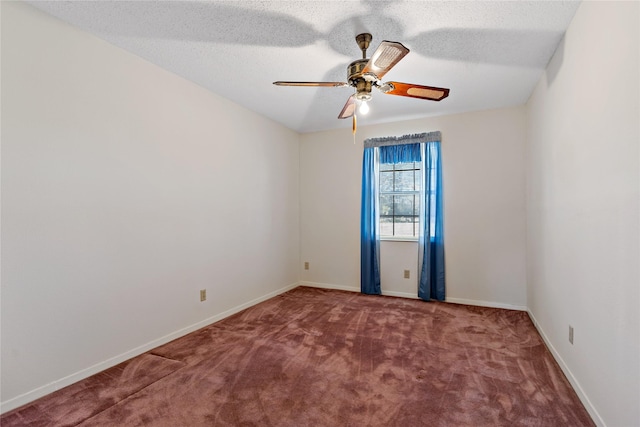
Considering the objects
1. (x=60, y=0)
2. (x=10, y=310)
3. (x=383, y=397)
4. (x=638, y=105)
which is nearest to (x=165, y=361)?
(x=10, y=310)

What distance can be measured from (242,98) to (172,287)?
216 centimetres

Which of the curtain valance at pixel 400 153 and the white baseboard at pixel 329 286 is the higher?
the curtain valance at pixel 400 153

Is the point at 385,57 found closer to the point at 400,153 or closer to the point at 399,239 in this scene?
the point at 400,153

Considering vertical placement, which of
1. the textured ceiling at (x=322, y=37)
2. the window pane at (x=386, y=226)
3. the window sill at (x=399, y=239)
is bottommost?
the window sill at (x=399, y=239)

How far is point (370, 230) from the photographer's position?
14.9ft

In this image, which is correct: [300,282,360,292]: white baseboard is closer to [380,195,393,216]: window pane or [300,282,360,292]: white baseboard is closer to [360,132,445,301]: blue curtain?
[360,132,445,301]: blue curtain

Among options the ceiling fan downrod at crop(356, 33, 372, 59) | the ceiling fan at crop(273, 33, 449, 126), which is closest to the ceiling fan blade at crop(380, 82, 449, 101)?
the ceiling fan at crop(273, 33, 449, 126)

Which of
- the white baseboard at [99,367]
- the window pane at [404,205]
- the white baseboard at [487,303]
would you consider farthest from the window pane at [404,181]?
the white baseboard at [99,367]

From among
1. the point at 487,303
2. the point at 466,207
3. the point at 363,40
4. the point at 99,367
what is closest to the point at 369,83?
the point at 363,40

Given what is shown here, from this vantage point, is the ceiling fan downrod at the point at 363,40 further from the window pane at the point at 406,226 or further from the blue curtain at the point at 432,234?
the window pane at the point at 406,226

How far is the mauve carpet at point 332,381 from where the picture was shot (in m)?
1.82

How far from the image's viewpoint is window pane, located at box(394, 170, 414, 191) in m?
4.49

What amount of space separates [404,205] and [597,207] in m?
2.81

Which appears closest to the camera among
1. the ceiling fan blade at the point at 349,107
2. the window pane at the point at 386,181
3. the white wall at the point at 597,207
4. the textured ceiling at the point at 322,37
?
the white wall at the point at 597,207
